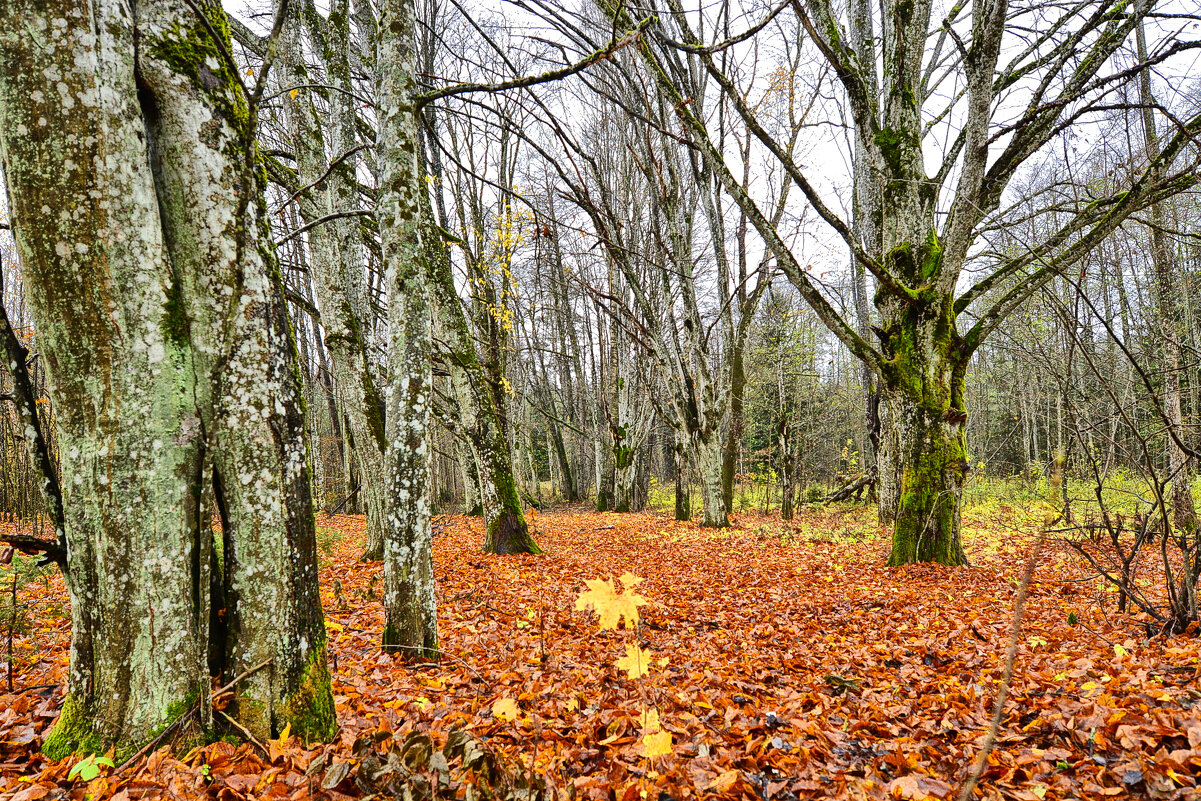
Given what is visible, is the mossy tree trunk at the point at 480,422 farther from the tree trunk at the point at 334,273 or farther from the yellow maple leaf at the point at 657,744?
the yellow maple leaf at the point at 657,744

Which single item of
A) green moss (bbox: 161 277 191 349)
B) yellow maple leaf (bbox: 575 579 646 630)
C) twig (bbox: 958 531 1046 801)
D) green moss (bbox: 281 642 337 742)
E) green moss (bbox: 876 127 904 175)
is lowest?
green moss (bbox: 281 642 337 742)

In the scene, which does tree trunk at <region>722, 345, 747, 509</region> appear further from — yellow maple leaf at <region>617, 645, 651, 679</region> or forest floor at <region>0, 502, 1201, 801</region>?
yellow maple leaf at <region>617, 645, 651, 679</region>

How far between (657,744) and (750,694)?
4.03ft

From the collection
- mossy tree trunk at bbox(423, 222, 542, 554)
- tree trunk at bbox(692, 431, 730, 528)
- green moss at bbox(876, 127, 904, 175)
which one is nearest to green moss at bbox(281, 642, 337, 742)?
mossy tree trunk at bbox(423, 222, 542, 554)

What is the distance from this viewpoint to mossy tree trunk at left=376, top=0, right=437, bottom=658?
3.65 metres

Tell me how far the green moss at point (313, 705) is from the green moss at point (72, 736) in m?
0.66

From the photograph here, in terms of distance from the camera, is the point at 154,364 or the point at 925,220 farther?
the point at 925,220

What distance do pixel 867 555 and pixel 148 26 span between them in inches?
347

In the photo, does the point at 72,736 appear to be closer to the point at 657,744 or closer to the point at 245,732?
the point at 245,732

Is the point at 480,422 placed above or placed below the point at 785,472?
above

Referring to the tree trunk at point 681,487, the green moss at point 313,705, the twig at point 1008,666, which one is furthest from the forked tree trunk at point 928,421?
the tree trunk at point 681,487

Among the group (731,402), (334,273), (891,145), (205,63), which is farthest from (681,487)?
(205,63)

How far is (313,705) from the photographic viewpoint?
2434mm

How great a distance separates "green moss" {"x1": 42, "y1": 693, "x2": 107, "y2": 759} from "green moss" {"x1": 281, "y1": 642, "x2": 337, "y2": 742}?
663mm
